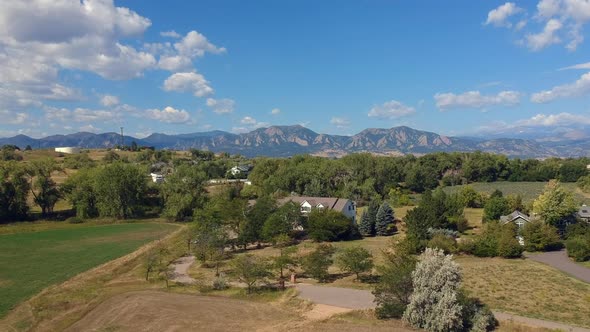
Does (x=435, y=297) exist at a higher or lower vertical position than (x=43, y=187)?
lower

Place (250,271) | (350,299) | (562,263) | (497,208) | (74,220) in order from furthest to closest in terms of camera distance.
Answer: (74,220) → (497,208) → (562,263) → (250,271) → (350,299)

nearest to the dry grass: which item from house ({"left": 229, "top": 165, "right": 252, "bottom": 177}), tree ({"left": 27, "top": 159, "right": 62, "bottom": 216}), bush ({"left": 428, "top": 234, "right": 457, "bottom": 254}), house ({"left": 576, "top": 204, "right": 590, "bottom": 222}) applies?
bush ({"left": 428, "top": 234, "right": 457, "bottom": 254})

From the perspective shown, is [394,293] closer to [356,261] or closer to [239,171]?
[356,261]

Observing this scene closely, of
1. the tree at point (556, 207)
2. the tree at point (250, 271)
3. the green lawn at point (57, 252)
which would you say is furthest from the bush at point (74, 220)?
the tree at point (556, 207)

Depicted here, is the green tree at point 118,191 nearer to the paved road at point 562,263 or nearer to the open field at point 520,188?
the paved road at point 562,263

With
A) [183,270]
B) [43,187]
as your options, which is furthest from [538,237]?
[43,187]
